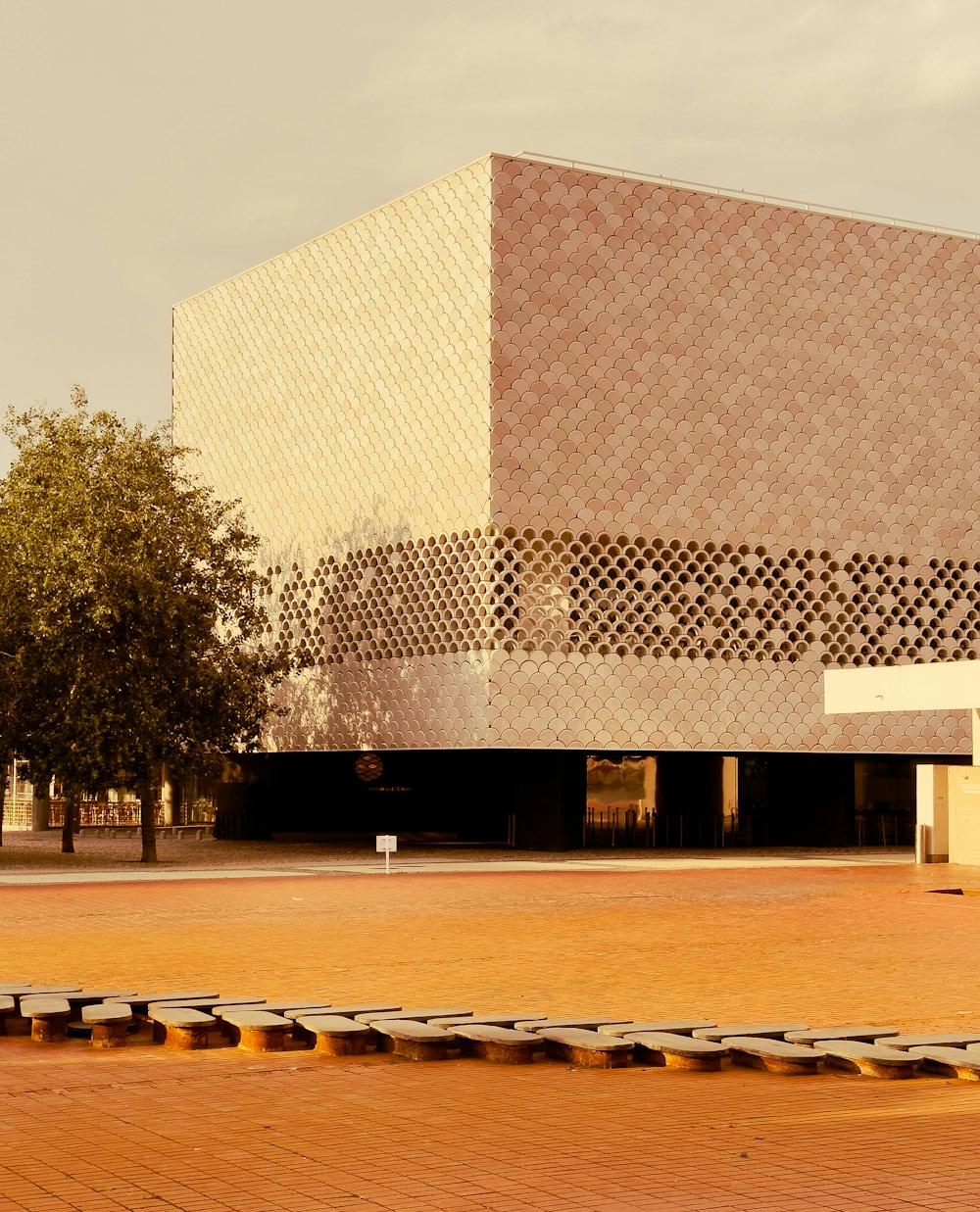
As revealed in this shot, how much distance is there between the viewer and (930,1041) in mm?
9914

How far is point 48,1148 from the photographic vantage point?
7383mm

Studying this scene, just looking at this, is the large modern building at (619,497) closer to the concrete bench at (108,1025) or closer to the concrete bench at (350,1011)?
the concrete bench at (350,1011)

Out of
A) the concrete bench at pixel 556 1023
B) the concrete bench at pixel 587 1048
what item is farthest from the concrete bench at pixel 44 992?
the concrete bench at pixel 587 1048

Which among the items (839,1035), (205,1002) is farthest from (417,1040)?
(839,1035)

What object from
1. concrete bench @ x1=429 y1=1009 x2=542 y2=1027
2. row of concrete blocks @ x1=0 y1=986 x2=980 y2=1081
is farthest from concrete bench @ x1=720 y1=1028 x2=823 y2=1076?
concrete bench @ x1=429 y1=1009 x2=542 y2=1027

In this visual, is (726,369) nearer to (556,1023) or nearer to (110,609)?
(110,609)

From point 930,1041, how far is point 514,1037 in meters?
2.35

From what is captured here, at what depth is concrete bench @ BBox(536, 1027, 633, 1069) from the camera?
31.8 feet

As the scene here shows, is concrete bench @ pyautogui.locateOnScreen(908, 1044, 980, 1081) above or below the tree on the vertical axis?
below

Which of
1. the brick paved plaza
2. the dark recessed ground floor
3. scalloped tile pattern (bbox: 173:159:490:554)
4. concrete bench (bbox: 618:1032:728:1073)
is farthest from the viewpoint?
the dark recessed ground floor

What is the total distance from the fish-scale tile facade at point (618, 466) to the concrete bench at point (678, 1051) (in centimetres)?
3038

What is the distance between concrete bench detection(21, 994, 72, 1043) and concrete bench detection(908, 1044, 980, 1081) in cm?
498

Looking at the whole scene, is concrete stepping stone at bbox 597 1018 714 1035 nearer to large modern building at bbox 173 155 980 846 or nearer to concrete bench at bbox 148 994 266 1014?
concrete bench at bbox 148 994 266 1014

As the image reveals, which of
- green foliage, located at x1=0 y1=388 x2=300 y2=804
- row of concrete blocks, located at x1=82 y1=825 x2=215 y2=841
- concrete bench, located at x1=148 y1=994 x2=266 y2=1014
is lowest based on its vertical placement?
row of concrete blocks, located at x1=82 y1=825 x2=215 y2=841
